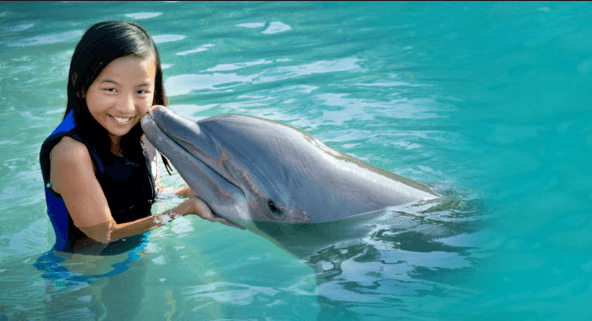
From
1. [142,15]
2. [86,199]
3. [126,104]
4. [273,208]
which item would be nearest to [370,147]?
[273,208]

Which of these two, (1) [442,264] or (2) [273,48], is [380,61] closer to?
(2) [273,48]

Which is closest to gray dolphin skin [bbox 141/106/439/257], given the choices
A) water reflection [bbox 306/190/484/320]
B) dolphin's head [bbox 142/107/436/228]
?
dolphin's head [bbox 142/107/436/228]

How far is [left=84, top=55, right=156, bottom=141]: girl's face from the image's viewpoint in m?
4.10

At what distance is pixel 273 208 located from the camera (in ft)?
14.2

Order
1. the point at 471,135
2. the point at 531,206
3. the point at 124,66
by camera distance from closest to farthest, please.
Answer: the point at 124,66 < the point at 531,206 < the point at 471,135

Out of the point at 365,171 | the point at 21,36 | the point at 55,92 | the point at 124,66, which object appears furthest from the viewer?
the point at 21,36

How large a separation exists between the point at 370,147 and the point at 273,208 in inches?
105

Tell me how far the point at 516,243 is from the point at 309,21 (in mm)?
8853

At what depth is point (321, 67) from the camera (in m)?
9.68

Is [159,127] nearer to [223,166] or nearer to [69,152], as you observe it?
[223,166]

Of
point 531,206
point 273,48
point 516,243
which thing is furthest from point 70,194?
point 273,48

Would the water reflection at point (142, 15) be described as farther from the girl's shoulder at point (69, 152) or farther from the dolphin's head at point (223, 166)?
the girl's shoulder at point (69, 152)

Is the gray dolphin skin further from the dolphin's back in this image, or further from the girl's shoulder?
the girl's shoulder

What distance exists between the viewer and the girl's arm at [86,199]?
13.3ft
